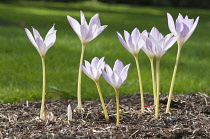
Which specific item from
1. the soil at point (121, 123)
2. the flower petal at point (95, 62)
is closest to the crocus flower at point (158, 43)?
the flower petal at point (95, 62)

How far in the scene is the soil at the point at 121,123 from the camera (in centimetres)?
263

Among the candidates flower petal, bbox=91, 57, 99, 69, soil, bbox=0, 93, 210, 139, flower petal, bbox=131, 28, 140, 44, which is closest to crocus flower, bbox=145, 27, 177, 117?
flower petal, bbox=131, 28, 140, 44

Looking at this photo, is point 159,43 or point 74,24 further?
point 74,24

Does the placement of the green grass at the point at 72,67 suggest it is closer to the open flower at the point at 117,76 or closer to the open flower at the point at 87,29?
the open flower at the point at 87,29

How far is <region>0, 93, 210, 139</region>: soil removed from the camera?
2.63 meters

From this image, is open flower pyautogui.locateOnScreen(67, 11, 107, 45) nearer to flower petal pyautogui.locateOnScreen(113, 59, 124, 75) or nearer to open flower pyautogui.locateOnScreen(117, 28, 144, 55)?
open flower pyautogui.locateOnScreen(117, 28, 144, 55)

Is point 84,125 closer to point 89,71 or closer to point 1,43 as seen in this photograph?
point 89,71

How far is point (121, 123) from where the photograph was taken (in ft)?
9.78

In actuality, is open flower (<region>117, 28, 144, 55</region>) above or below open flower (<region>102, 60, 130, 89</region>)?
above

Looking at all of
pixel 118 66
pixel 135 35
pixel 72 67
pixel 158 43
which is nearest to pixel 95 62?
pixel 118 66

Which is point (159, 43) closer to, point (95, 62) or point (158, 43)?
point (158, 43)

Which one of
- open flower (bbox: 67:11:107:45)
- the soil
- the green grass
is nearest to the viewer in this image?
the soil

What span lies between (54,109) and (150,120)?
109 centimetres

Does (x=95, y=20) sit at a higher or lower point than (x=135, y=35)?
higher
